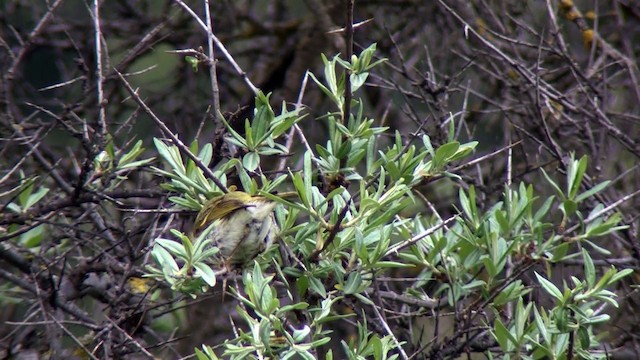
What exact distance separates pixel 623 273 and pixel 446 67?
3.13 meters

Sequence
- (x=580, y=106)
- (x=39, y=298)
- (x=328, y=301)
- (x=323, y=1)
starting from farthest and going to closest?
(x=323, y=1) < (x=580, y=106) < (x=39, y=298) < (x=328, y=301)

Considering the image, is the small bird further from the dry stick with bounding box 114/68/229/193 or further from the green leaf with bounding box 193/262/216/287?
the green leaf with bounding box 193/262/216/287

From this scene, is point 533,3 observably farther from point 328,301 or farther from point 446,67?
point 328,301

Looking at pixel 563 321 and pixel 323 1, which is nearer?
pixel 563 321

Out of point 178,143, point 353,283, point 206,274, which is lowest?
point 353,283

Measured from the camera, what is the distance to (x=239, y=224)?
2533 mm

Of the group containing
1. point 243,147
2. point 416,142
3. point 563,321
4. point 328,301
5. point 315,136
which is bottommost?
point 315,136

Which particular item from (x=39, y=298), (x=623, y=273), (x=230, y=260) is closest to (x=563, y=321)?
(x=623, y=273)

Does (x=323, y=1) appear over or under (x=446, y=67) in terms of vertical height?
over

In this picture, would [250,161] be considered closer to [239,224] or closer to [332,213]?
[239,224]

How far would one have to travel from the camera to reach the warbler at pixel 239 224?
99.1 inches

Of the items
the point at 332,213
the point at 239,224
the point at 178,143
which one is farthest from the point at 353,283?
the point at 178,143

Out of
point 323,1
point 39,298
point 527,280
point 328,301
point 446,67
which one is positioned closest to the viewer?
point 328,301

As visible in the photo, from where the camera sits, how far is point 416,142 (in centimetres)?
462
